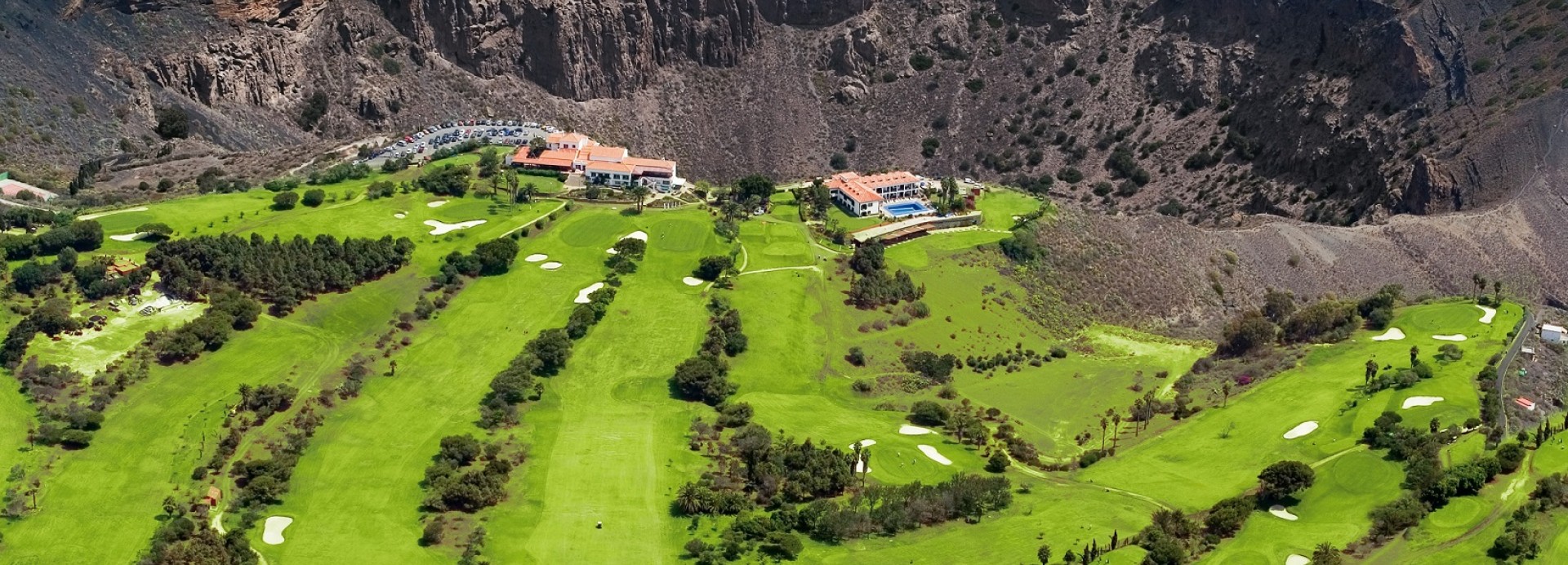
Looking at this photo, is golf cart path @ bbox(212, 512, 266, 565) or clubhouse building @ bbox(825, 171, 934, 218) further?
clubhouse building @ bbox(825, 171, 934, 218)

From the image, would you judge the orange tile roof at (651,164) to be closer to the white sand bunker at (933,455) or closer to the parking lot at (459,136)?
the parking lot at (459,136)

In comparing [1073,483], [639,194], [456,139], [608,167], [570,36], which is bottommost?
[1073,483]

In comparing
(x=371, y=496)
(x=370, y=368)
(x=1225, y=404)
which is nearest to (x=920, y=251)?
(x=1225, y=404)

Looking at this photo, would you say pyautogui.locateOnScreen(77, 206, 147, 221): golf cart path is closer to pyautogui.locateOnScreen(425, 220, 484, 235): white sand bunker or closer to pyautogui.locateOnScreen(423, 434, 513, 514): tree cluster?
pyautogui.locateOnScreen(425, 220, 484, 235): white sand bunker

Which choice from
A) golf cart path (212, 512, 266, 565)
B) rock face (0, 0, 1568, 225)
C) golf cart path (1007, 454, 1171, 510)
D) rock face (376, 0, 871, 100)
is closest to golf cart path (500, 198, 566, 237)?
rock face (0, 0, 1568, 225)

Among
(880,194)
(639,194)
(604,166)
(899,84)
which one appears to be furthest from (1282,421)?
(899,84)

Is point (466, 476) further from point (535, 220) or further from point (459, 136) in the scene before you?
point (459, 136)
